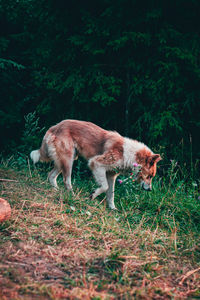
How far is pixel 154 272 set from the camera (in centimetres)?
257

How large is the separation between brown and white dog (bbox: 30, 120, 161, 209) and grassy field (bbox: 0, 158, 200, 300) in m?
0.60

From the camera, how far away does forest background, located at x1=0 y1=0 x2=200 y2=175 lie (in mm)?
5980

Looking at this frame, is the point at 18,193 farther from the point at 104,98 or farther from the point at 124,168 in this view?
the point at 104,98

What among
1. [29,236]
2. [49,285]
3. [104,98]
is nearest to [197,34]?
[104,98]

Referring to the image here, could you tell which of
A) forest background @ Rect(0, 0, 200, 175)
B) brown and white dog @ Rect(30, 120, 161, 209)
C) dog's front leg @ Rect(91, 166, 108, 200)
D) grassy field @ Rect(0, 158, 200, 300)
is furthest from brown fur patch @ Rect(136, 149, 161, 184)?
forest background @ Rect(0, 0, 200, 175)

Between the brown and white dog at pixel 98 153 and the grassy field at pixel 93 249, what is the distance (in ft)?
1.96

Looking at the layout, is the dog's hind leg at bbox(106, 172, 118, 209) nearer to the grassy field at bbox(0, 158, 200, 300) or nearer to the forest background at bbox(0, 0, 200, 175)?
the grassy field at bbox(0, 158, 200, 300)

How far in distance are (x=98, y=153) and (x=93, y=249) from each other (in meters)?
2.59

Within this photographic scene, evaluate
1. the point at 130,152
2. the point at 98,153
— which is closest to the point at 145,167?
the point at 130,152

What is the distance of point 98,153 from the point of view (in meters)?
5.32

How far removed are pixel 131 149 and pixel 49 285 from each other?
3253mm

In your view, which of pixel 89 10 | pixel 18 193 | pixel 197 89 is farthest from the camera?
pixel 89 10

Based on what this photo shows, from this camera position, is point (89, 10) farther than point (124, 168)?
Yes

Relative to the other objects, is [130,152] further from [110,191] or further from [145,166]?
[110,191]
